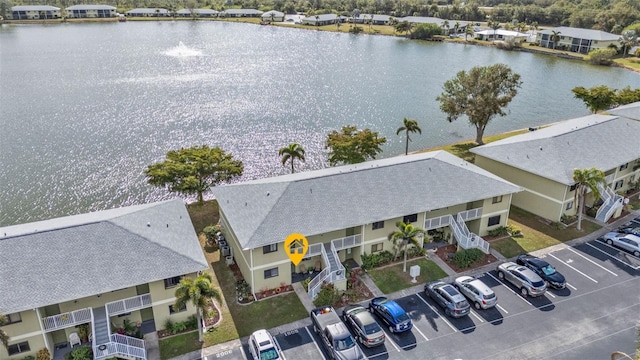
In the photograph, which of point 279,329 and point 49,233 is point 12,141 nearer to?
point 49,233

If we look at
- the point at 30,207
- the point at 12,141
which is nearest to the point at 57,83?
the point at 12,141

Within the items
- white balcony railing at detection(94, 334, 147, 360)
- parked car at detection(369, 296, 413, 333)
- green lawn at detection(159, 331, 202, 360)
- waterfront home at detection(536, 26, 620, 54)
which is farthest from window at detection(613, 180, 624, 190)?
waterfront home at detection(536, 26, 620, 54)

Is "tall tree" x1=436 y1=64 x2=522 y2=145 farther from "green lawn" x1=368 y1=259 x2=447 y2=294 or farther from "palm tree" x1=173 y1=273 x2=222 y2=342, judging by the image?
"palm tree" x1=173 y1=273 x2=222 y2=342

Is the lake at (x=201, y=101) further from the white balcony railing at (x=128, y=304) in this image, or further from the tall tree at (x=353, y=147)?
the white balcony railing at (x=128, y=304)

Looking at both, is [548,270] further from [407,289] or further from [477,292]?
[407,289]

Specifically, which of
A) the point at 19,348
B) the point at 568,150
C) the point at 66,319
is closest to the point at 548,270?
the point at 568,150

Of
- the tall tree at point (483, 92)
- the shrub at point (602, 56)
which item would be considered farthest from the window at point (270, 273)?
the shrub at point (602, 56)
